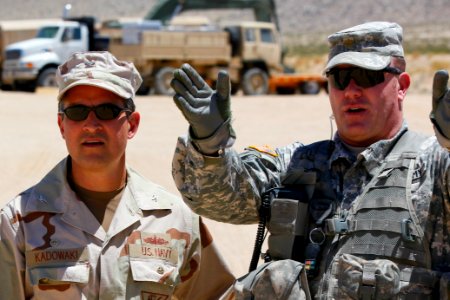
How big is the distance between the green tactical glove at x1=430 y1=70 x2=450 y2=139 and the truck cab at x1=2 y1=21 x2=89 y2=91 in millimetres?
19205

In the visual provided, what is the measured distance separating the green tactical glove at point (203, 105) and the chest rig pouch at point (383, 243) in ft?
1.94

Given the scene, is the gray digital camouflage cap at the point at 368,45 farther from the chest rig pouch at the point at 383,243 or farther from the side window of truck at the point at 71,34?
the side window of truck at the point at 71,34

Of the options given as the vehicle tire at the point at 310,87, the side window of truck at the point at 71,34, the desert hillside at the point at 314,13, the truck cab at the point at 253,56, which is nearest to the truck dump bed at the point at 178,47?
the truck cab at the point at 253,56

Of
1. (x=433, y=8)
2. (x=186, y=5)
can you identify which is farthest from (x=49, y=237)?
(x=433, y=8)

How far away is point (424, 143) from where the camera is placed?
149 inches

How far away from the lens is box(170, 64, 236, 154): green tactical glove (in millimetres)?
3426

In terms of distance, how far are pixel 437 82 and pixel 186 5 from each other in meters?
27.6

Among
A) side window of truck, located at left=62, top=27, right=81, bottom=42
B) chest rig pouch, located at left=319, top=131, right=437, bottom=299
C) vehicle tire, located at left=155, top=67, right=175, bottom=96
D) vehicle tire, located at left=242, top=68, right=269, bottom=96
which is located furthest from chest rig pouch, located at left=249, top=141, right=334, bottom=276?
side window of truck, located at left=62, top=27, right=81, bottom=42

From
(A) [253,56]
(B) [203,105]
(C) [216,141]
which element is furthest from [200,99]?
(A) [253,56]

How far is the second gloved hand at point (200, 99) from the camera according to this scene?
3.42 metres

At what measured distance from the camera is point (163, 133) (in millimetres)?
13805

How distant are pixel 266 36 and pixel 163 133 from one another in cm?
1272

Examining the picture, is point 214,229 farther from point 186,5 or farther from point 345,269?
point 186,5

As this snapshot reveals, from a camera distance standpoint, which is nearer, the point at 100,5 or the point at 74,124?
the point at 74,124
